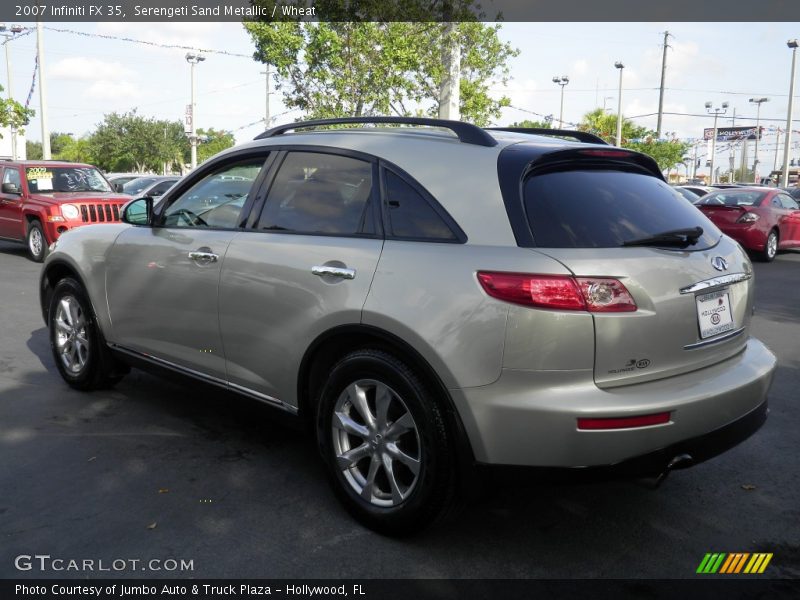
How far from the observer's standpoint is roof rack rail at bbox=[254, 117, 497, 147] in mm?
3320

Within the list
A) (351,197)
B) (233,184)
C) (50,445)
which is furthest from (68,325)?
(351,197)

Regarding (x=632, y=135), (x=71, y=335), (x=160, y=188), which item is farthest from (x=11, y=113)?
(x=632, y=135)

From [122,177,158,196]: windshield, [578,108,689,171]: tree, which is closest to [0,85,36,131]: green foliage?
[122,177,158,196]: windshield

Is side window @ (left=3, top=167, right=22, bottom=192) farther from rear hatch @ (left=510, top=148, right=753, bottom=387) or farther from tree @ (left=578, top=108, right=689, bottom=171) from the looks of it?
tree @ (left=578, top=108, right=689, bottom=171)

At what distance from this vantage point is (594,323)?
9.05 feet

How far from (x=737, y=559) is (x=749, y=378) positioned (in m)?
0.75

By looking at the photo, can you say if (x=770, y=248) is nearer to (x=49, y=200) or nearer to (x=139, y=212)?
(x=49, y=200)

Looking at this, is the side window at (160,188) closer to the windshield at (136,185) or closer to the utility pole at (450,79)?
the windshield at (136,185)

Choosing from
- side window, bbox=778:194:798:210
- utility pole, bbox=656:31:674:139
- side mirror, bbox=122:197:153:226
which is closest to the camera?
side mirror, bbox=122:197:153:226

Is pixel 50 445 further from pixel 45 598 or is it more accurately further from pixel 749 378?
pixel 749 378

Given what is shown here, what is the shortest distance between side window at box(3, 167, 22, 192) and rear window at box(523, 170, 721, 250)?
13.1m

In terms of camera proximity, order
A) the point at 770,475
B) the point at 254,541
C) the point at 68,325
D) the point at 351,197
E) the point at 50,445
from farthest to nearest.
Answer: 1. the point at 68,325
2. the point at 50,445
3. the point at 770,475
4. the point at 351,197
5. the point at 254,541

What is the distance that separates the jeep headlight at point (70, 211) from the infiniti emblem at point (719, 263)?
11972mm

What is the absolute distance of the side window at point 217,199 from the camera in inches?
163
